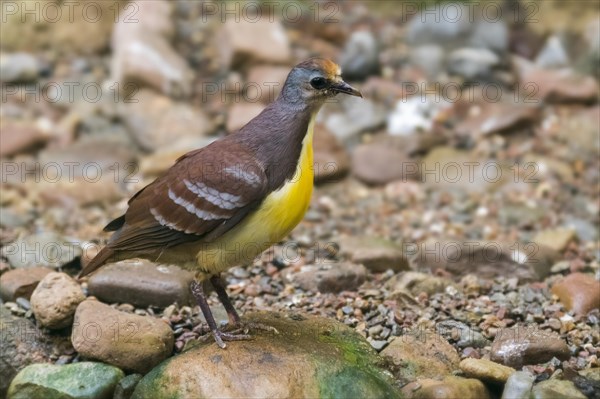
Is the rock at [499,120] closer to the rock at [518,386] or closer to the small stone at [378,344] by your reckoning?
the small stone at [378,344]

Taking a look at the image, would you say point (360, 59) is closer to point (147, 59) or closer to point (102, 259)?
point (147, 59)

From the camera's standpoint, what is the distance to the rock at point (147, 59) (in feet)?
35.7

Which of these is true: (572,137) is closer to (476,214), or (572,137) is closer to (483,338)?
(476,214)

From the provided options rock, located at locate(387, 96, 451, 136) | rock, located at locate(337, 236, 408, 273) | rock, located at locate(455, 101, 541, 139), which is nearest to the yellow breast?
rock, located at locate(337, 236, 408, 273)

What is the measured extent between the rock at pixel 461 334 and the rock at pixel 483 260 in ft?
3.90

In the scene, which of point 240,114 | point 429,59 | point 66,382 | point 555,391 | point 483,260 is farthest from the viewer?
point 429,59

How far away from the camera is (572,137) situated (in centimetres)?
1038

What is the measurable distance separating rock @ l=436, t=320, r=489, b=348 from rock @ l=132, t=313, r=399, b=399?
66cm

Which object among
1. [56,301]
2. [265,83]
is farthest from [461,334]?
[265,83]

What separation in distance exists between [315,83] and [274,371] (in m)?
1.76

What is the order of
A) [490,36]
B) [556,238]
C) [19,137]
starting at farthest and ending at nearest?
[490,36]
[19,137]
[556,238]

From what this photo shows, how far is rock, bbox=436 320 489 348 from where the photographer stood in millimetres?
6188

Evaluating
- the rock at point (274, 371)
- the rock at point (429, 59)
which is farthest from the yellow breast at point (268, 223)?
the rock at point (429, 59)

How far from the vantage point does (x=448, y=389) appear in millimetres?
5352
